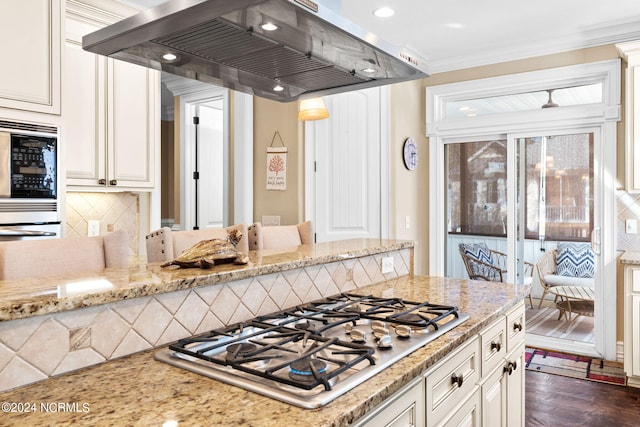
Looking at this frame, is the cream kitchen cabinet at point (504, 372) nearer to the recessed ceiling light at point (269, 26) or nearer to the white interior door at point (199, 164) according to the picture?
the recessed ceiling light at point (269, 26)

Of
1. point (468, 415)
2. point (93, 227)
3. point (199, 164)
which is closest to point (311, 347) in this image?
point (468, 415)

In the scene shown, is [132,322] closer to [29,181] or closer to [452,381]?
[452,381]

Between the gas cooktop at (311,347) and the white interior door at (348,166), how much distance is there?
2.72 m

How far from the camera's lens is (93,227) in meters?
3.37

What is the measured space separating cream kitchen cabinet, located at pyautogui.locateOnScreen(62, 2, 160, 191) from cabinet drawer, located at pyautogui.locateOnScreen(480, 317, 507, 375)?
2.50 m

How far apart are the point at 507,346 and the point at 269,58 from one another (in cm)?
145

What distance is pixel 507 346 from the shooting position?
189 cm

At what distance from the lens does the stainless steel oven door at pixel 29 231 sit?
2406 mm

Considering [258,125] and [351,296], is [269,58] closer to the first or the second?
[351,296]

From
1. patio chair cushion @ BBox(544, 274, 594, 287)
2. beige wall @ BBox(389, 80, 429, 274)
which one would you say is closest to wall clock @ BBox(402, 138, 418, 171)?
beige wall @ BBox(389, 80, 429, 274)

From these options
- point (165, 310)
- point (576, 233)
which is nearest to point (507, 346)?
point (165, 310)

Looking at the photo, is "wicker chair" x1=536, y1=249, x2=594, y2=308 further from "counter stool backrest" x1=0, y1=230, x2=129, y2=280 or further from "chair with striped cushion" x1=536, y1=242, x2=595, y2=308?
"counter stool backrest" x1=0, y1=230, x2=129, y2=280

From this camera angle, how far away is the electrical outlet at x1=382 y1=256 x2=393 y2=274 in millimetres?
2293

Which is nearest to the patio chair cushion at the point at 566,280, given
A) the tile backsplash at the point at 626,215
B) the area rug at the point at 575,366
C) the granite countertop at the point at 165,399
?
the tile backsplash at the point at 626,215
